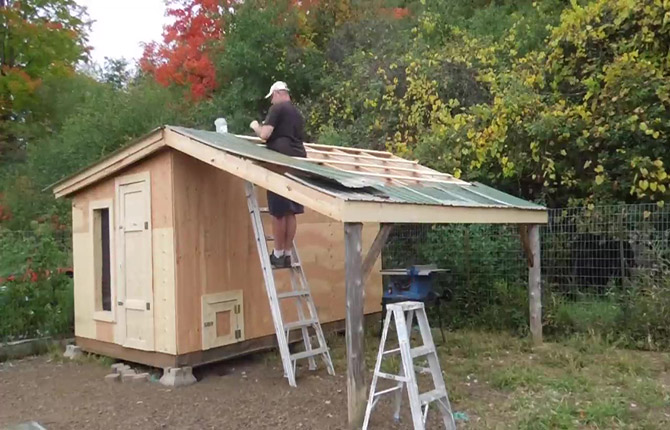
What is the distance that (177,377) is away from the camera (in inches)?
261

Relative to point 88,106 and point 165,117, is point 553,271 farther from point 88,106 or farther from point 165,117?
point 88,106

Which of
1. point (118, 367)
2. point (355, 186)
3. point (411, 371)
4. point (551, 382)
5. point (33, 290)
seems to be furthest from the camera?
point (33, 290)

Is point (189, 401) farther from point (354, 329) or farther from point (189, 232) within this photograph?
point (354, 329)

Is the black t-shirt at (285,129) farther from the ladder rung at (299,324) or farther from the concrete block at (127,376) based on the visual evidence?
the concrete block at (127,376)

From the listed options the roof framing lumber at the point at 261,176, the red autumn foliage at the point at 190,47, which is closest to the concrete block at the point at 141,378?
the roof framing lumber at the point at 261,176

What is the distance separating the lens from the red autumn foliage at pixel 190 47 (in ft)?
59.7

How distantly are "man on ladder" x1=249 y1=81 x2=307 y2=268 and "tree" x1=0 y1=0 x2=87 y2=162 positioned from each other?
1436 cm

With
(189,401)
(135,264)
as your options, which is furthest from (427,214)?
(135,264)

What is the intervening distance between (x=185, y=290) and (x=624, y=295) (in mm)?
5382

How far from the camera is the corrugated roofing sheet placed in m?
5.30

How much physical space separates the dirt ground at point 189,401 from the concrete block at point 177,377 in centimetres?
9

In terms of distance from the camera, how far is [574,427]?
4891 mm

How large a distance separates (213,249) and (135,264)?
0.93 meters

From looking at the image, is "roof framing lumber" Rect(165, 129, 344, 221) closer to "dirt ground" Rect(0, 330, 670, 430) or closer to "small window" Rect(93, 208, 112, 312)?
"dirt ground" Rect(0, 330, 670, 430)
